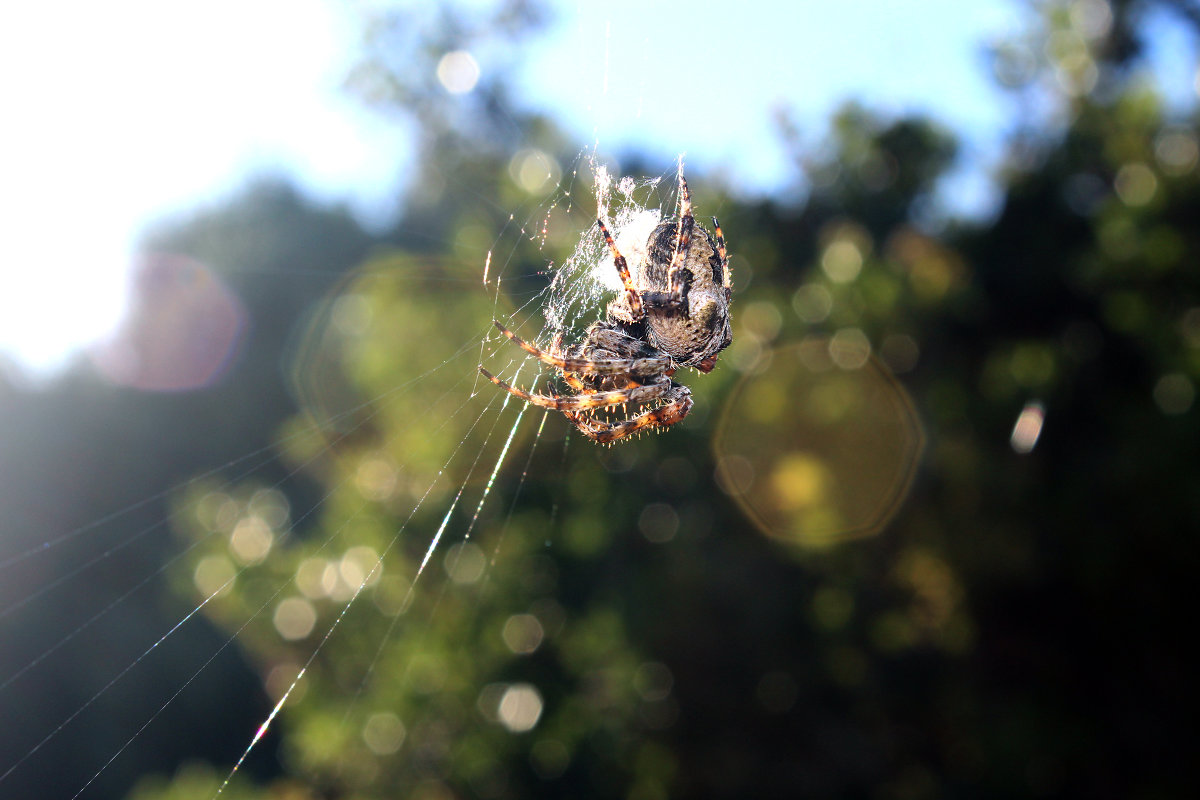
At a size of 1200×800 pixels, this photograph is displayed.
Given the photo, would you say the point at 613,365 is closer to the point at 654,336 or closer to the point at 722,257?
the point at 654,336

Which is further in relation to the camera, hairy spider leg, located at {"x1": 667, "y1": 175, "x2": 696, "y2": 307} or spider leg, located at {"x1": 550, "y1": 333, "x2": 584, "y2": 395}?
spider leg, located at {"x1": 550, "y1": 333, "x2": 584, "y2": 395}

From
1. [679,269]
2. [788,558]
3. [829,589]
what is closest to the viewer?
[679,269]

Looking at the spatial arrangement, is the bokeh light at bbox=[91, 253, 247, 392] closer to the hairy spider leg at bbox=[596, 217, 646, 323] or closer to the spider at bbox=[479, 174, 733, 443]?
the spider at bbox=[479, 174, 733, 443]

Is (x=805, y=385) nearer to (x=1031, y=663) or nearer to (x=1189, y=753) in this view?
(x=1031, y=663)

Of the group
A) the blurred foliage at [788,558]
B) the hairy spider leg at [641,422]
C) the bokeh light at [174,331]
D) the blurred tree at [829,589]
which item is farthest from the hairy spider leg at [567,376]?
the bokeh light at [174,331]

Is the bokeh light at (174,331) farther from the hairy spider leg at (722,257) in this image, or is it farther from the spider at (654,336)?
the hairy spider leg at (722,257)

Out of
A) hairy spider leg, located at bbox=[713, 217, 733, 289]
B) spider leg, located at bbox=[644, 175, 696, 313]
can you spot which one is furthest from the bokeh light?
spider leg, located at bbox=[644, 175, 696, 313]

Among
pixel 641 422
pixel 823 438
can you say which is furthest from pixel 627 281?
pixel 823 438
